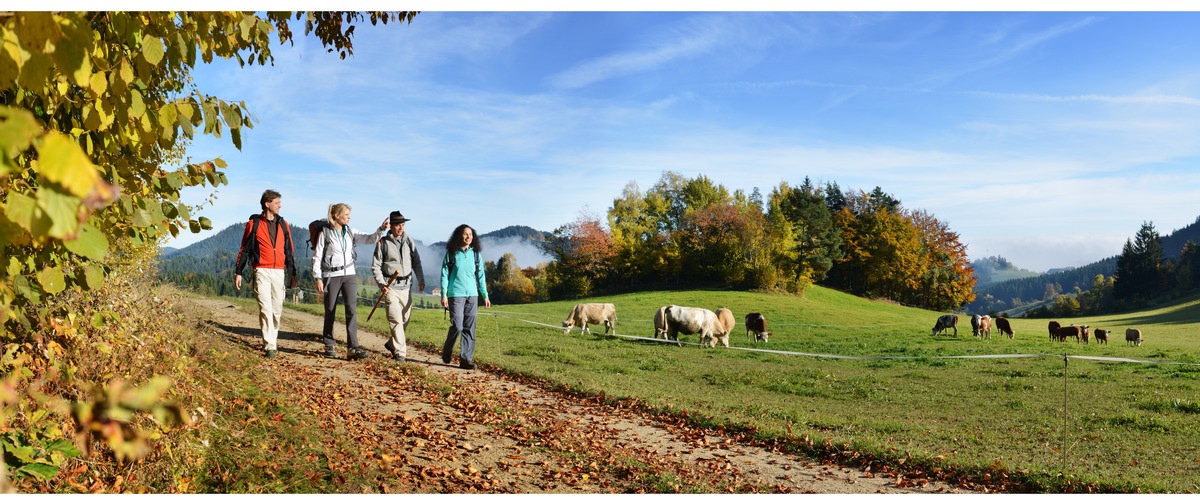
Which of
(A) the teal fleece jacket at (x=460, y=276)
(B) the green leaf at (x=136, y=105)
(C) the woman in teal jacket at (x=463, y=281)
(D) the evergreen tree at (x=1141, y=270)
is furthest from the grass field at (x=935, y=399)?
(D) the evergreen tree at (x=1141, y=270)

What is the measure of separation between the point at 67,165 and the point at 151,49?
6.44ft

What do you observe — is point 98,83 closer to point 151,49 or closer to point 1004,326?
A: point 151,49

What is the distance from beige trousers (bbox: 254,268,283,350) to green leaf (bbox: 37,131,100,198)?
9207 mm

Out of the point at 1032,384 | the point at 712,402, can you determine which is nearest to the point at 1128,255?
the point at 1032,384

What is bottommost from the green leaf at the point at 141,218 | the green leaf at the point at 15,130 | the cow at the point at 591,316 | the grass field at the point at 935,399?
the grass field at the point at 935,399

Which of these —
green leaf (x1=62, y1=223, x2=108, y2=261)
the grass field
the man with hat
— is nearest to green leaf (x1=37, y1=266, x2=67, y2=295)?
green leaf (x1=62, y1=223, x2=108, y2=261)

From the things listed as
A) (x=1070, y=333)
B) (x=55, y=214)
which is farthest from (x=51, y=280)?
(x=1070, y=333)

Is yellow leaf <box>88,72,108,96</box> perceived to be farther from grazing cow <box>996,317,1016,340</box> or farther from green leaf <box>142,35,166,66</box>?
grazing cow <box>996,317,1016,340</box>

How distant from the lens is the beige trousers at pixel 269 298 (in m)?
9.70

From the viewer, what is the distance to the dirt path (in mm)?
5594

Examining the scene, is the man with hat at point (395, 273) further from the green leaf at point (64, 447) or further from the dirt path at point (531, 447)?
the green leaf at point (64, 447)

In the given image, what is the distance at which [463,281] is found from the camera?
1062cm

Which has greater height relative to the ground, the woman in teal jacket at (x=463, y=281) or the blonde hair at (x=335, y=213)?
the blonde hair at (x=335, y=213)

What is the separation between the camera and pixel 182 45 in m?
3.10
